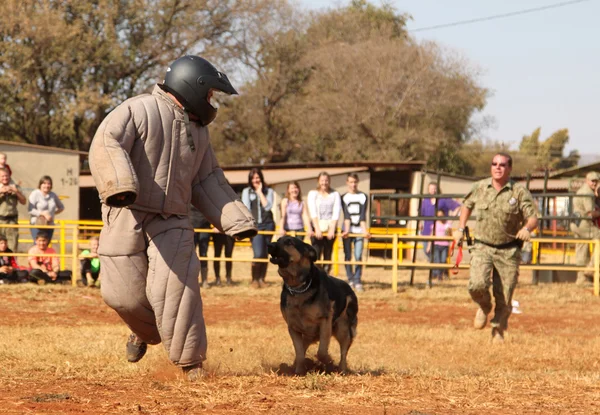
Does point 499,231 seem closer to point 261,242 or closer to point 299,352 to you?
point 299,352

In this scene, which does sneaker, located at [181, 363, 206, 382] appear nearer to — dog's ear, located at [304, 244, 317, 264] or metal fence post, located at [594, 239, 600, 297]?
dog's ear, located at [304, 244, 317, 264]

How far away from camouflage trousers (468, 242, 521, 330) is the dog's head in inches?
125

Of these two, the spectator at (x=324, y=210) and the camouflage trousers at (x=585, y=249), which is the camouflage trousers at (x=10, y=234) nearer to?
the spectator at (x=324, y=210)

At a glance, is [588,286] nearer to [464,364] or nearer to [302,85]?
[464,364]

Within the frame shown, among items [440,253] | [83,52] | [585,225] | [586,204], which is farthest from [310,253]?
[83,52]

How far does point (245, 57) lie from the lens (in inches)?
2015

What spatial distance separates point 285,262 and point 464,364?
2766 millimetres

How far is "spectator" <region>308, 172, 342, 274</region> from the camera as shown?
55.0 ft

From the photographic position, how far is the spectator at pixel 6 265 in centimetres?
1619

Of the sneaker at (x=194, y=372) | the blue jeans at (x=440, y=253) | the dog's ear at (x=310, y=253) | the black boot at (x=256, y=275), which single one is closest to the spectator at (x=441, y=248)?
the blue jeans at (x=440, y=253)

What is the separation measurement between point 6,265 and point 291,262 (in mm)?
9311

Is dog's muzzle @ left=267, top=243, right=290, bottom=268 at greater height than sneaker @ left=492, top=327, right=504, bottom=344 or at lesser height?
greater

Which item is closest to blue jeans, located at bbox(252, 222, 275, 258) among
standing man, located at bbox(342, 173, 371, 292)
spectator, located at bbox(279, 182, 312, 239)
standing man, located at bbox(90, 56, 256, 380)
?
spectator, located at bbox(279, 182, 312, 239)

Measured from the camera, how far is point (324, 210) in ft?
55.2
